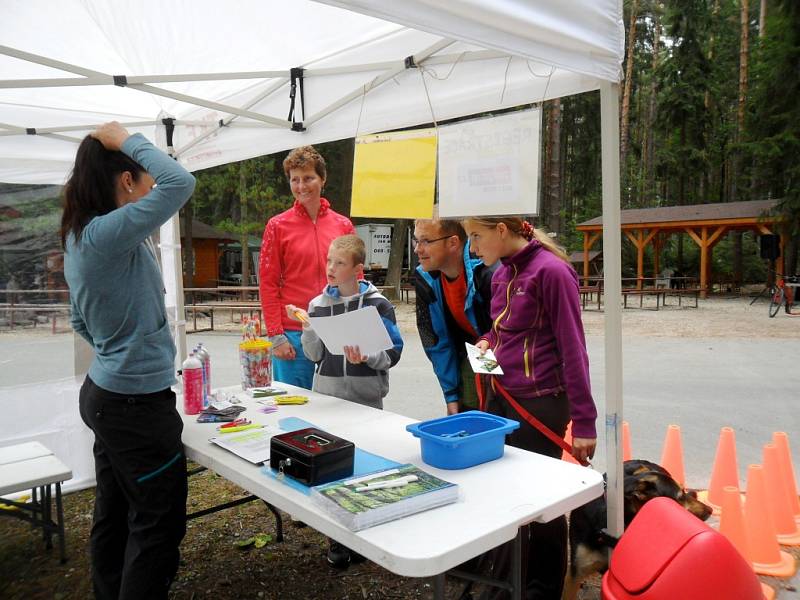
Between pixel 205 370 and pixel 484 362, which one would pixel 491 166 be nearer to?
pixel 484 362

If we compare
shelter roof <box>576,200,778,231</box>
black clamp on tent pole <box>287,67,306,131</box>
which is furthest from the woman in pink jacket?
shelter roof <box>576,200,778,231</box>

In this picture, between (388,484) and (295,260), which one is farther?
(295,260)

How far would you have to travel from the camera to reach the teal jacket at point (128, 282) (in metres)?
1.80

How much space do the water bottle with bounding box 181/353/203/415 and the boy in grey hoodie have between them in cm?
54

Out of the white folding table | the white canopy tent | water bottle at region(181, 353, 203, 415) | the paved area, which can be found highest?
the white canopy tent

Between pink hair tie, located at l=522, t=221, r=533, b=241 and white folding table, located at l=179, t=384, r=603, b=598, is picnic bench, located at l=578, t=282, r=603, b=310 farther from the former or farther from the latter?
white folding table, located at l=179, t=384, r=603, b=598

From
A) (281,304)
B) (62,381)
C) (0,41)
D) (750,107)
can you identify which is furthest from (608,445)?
(750,107)

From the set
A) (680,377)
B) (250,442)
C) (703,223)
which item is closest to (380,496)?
(250,442)

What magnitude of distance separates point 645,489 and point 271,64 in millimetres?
2933

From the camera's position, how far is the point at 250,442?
2105mm

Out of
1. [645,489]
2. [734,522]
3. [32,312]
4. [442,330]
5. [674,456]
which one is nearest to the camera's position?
[645,489]

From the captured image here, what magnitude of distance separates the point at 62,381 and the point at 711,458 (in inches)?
194

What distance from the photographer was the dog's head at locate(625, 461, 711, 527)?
2.34m

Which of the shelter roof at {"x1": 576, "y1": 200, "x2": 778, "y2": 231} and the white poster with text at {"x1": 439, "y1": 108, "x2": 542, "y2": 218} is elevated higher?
the shelter roof at {"x1": 576, "y1": 200, "x2": 778, "y2": 231}
